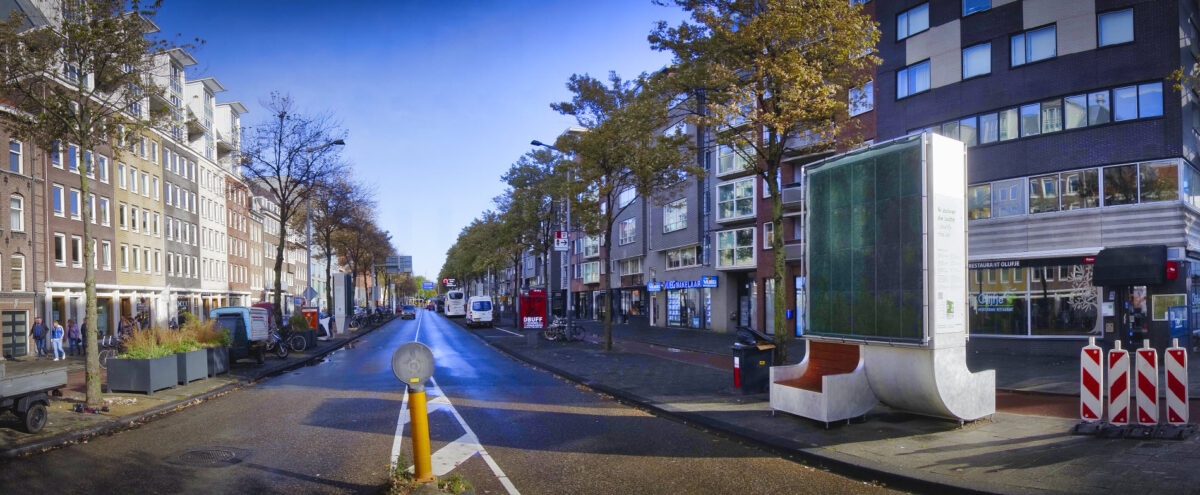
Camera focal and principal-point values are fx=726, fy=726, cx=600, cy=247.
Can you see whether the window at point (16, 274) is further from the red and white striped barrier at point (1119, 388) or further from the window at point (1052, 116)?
the window at point (1052, 116)

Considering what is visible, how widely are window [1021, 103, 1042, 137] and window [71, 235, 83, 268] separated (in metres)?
42.8

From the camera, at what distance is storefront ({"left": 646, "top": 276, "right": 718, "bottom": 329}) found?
4094 centimetres

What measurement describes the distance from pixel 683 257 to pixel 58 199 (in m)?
33.4

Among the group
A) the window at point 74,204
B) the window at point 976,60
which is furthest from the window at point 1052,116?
the window at point 74,204

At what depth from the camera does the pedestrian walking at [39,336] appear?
30.1 meters

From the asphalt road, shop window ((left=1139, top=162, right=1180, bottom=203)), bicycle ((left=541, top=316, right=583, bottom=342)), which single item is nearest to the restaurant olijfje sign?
bicycle ((left=541, top=316, right=583, bottom=342))

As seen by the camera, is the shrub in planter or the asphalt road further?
the shrub in planter

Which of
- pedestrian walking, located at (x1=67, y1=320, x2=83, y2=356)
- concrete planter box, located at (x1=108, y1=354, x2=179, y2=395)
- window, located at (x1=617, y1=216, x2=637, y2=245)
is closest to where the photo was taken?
concrete planter box, located at (x1=108, y1=354, x2=179, y2=395)

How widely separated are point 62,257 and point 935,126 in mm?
40129

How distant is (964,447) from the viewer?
802 cm

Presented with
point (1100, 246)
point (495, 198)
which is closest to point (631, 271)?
point (495, 198)

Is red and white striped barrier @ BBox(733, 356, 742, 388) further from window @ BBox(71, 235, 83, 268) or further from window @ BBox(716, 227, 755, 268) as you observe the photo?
window @ BBox(71, 235, 83, 268)

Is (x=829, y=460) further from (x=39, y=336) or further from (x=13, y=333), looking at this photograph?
(x=13, y=333)

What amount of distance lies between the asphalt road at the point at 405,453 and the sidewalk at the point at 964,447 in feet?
1.19
